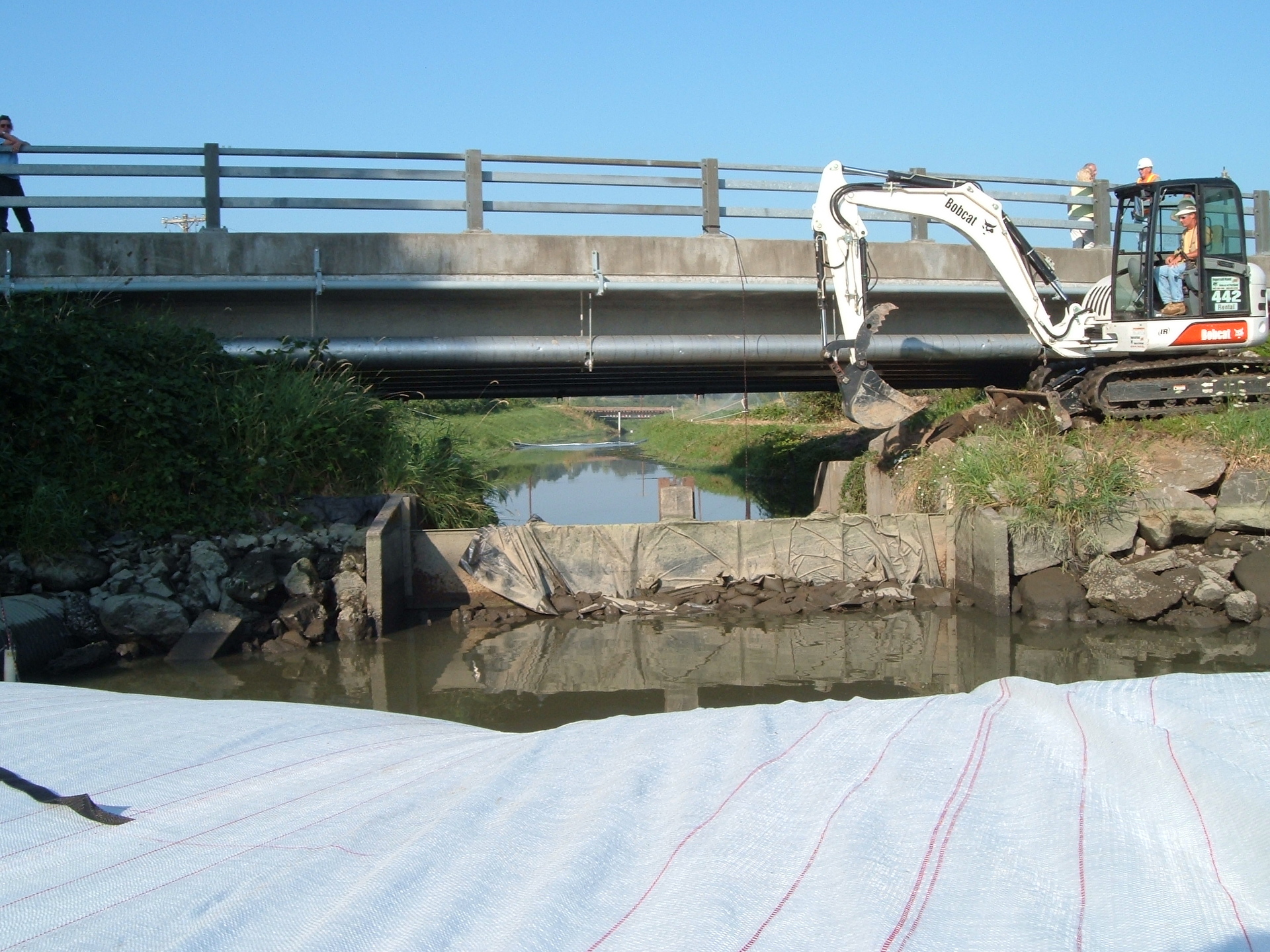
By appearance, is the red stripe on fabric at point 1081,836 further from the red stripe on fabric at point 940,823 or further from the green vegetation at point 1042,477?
the green vegetation at point 1042,477

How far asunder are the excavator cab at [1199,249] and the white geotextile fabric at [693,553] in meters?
4.63

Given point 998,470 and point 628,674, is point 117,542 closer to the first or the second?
point 628,674

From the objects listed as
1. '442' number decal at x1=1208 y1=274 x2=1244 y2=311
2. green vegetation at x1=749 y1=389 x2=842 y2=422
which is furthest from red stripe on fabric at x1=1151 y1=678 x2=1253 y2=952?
green vegetation at x1=749 y1=389 x2=842 y2=422

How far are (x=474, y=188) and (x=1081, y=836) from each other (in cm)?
1331

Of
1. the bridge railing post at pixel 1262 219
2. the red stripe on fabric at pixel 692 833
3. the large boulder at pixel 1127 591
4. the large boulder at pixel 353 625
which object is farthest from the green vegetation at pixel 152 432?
the bridge railing post at pixel 1262 219

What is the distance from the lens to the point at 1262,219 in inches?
699

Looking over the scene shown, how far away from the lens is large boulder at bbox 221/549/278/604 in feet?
36.2

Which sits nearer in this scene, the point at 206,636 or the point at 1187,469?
the point at 206,636

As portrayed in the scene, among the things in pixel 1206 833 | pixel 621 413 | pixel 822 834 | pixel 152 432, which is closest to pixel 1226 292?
pixel 152 432

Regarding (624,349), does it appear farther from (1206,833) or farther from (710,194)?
(1206,833)

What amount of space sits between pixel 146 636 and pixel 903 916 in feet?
33.6

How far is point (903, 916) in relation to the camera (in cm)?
175

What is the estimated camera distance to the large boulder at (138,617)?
10.4 meters

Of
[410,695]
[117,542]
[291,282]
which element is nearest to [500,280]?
[291,282]
